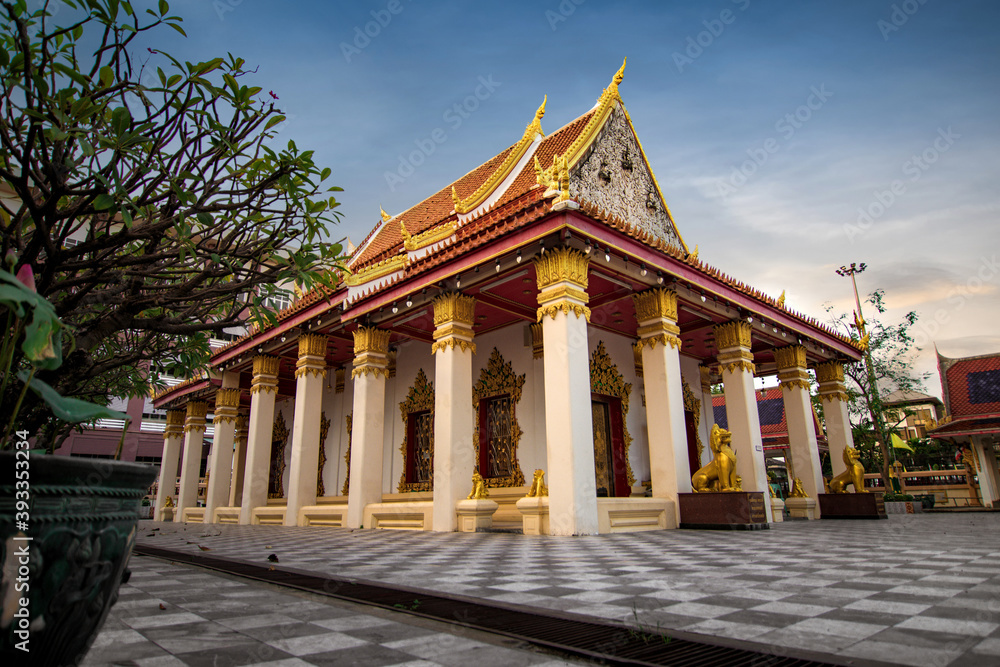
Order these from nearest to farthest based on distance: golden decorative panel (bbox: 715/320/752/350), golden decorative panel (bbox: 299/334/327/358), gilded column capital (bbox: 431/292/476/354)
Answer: gilded column capital (bbox: 431/292/476/354)
golden decorative panel (bbox: 715/320/752/350)
golden decorative panel (bbox: 299/334/327/358)

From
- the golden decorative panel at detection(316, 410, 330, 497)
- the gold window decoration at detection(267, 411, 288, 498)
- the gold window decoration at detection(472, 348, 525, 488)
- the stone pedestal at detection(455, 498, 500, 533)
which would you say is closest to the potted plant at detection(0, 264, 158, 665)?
the stone pedestal at detection(455, 498, 500, 533)

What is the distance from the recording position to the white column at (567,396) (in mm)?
7941

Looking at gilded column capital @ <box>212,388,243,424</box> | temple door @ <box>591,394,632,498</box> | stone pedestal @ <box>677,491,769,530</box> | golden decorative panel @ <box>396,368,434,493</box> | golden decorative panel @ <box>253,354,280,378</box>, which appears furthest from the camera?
gilded column capital @ <box>212,388,243,424</box>

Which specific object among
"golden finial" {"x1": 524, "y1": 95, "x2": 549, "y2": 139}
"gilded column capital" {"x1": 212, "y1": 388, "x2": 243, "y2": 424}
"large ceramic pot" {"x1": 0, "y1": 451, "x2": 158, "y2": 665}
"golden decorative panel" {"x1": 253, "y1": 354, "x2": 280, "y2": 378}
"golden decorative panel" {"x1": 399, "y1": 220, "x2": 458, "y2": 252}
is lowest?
"large ceramic pot" {"x1": 0, "y1": 451, "x2": 158, "y2": 665}

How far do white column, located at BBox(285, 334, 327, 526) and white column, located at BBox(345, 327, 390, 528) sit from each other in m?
1.60

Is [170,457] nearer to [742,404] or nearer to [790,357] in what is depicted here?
[742,404]

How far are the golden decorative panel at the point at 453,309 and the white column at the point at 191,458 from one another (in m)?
12.3

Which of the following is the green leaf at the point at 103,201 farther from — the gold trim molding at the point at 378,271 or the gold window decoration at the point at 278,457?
the gold window decoration at the point at 278,457

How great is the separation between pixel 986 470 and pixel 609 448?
50.0 ft

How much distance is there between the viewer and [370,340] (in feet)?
39.8

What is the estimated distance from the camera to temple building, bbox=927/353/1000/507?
18688 millimetres

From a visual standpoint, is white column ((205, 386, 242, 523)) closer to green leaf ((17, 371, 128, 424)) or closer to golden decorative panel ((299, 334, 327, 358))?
golden decorative panel ((299, 334, 327, 358))

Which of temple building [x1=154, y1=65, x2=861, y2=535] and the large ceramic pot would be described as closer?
the large ceramic pot

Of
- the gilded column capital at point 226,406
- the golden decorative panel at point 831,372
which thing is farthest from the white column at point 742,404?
the gilded column capital at point 226,406
